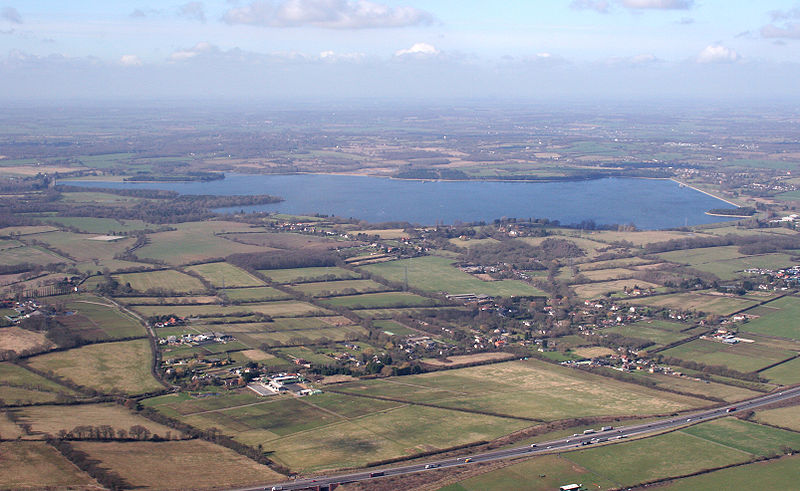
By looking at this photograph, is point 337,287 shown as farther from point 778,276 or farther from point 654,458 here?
point 778,276

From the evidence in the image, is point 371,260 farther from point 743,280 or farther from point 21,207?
point 21,207

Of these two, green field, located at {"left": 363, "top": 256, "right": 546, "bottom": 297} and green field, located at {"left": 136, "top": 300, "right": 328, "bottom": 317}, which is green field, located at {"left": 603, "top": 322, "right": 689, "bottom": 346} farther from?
green field, located at {"left": 136, "top": 300, "right": 328, "bottom": 317}

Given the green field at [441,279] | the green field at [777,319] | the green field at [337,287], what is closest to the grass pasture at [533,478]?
the green field at [777,319]

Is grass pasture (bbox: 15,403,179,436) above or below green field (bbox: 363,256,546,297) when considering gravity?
below

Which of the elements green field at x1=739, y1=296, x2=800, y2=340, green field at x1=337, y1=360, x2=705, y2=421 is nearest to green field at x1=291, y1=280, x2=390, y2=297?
green field at x1=337, y1=360, x2=705, y2=421

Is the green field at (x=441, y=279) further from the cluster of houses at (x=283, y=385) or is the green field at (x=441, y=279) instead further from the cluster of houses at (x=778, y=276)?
the cluster of houses at (x=283, y=385)

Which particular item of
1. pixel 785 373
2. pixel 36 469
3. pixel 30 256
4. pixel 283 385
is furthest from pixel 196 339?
pixel 785 373
